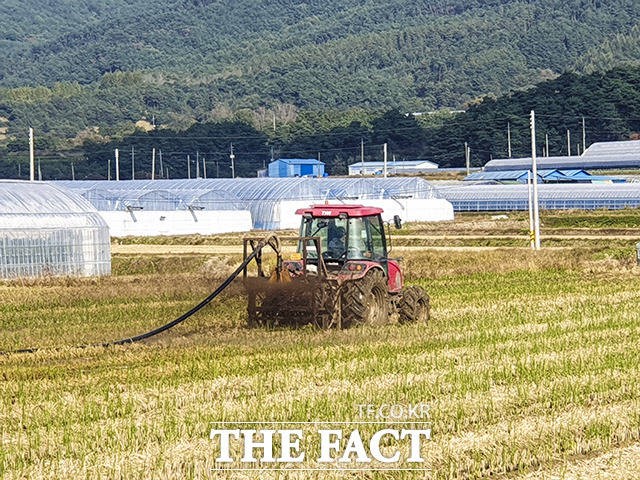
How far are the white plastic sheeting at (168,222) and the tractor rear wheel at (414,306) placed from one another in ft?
146

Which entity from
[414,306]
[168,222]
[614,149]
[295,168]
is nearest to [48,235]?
[414,306]

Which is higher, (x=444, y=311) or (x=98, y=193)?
(x=98, y=193)

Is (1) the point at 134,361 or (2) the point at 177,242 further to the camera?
(2) the point at 177,242

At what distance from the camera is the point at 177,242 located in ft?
196

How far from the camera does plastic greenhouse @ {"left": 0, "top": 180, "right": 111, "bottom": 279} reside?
3838 cm

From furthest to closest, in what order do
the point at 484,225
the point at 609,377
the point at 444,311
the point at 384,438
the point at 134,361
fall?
1. the point at 484,225
2. the point at 444,311
3. the point at 134,361
4. the point at 609,377
5. the point at 384,438

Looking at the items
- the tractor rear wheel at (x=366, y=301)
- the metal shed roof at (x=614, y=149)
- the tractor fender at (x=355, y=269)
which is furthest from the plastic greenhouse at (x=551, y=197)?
the tractor fender at (x=355, y=269)

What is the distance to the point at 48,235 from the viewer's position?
3978 centimetres

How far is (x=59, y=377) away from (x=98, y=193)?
58.7 meters

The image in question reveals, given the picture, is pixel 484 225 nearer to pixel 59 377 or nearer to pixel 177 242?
pixel 177 242

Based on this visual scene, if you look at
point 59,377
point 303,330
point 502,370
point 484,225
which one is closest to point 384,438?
point 502,370

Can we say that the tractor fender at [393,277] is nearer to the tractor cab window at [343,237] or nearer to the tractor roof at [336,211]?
the tractor cab window at [343,237]

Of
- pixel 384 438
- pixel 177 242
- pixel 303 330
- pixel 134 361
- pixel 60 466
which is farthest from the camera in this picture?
pixel 177 242

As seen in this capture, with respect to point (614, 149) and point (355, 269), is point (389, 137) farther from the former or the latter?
point (355, 269)
